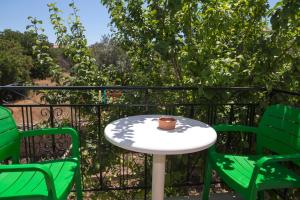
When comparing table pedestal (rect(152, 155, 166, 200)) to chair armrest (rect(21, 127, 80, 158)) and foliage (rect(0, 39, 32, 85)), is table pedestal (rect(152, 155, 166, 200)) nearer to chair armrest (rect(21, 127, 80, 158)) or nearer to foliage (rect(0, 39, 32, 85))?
chair armrest (rect(21, 127, 80, 158))

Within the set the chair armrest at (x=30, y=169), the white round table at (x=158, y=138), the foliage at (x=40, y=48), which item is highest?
the foliage at (x=40, y=48)

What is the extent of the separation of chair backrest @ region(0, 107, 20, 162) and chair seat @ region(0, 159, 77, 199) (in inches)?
6.0

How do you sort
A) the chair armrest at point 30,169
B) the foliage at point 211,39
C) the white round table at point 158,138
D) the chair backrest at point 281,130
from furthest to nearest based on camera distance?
1. the foliage at point 211,39
2. the chair backrest at point 281,130
3. the white round table at point 158,138
4. the chair armrest at point 30,169

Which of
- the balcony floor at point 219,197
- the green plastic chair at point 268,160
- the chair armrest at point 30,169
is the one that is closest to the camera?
the chair armrest at point 30,169

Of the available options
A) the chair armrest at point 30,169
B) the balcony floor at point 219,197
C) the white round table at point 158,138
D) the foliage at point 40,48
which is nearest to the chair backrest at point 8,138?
the chair armrest at point 30,169

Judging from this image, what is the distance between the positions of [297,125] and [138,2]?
250 cm

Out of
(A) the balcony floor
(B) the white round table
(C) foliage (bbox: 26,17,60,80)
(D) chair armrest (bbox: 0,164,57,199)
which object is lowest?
(A) the balcony floor

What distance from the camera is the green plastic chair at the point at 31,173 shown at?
133 centimetres

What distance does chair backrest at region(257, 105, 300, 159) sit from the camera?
5.79ft

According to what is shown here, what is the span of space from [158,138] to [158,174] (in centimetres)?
33

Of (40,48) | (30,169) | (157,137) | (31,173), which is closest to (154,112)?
(157,137)

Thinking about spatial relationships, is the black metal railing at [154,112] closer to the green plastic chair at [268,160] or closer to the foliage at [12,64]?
the green plastic chair at [268,160]

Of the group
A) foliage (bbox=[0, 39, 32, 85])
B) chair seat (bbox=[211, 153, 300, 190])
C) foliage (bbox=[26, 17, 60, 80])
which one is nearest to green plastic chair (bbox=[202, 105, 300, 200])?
chair seat (bbox=[211, 153, 300, 190])

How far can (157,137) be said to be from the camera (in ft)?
4.97
